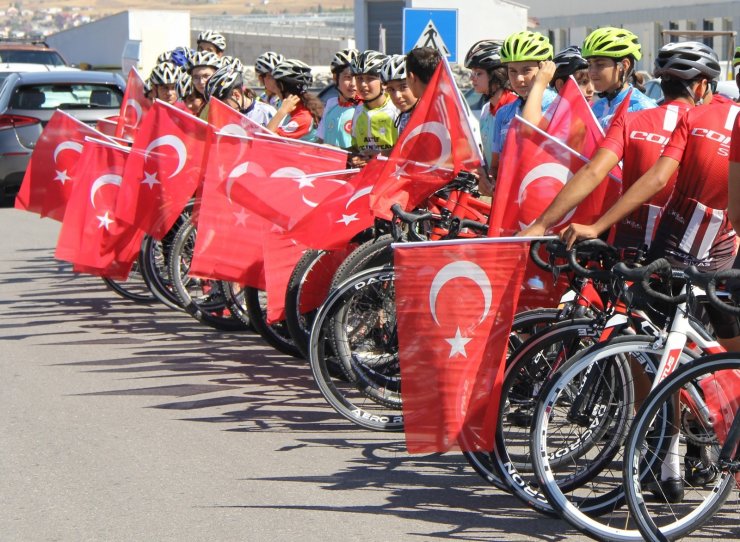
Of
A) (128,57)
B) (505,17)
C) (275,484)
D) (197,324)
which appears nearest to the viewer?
(275,484)

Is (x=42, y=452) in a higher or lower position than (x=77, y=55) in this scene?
lower

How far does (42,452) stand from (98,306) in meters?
5.00

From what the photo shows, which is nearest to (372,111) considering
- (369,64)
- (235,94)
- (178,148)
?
(369,64)

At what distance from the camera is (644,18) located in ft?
152

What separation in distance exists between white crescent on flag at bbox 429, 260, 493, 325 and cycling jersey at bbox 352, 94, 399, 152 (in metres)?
3.88

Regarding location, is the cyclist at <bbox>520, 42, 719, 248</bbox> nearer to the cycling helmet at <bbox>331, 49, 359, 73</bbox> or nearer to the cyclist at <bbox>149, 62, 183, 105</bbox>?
the cycling helmet at <bbox>331, 49, 359, 73</bbox>

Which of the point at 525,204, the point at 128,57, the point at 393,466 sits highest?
the point at 128,57

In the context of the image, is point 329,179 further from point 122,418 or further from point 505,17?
point 505,17

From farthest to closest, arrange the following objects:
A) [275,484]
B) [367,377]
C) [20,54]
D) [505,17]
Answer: [505,17], [20,54], [367,377], [275,484]

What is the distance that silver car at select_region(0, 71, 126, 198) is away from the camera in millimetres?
18406

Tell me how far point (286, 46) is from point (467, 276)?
7099cm

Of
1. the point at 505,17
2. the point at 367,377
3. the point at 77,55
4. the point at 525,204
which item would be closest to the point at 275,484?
the point at 367,377

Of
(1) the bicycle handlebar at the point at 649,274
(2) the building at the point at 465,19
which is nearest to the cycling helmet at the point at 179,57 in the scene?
(1) the bicycle handlebar at the point at 649,274

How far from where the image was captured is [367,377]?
288 inches
